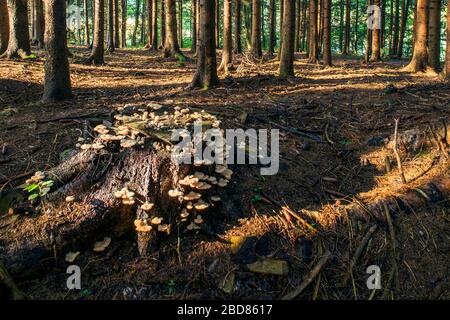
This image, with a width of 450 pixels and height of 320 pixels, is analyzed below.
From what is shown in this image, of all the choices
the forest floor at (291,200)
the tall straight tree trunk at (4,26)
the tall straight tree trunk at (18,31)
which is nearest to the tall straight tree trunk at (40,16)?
the tall straight tree trunk at (4,26)

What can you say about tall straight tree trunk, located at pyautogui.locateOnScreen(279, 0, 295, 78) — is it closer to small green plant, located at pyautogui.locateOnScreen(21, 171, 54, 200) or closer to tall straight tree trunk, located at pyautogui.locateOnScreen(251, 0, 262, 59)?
tall straight tree trunk, located at pyautogui.locateOnScreen(251, 0, 262, 59)

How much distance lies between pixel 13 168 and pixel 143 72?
31.4 ft

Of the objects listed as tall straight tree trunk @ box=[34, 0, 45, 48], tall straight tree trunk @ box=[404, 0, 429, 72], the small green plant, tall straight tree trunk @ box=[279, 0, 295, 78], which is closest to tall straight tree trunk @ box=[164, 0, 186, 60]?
tall straight tree trunk @ box=[34, 0, 45, 48]

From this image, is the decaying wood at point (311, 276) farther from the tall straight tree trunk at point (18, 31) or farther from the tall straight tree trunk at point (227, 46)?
the tall straight tree trunk at point (18, 31)

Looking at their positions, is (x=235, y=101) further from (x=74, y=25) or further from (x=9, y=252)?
(x=74, y=25)

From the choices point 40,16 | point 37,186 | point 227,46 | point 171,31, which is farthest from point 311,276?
point 40,16

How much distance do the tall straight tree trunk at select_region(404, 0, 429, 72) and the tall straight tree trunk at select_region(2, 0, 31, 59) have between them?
Result: 1317 cm

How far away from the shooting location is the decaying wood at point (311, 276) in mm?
3830

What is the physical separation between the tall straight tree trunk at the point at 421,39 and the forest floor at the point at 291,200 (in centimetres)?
468

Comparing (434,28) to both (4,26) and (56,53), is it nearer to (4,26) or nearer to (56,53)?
(56,53)

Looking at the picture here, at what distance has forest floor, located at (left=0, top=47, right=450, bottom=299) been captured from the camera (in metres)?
3.96

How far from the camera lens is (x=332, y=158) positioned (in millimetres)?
5957

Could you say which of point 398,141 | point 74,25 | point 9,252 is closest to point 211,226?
point 9,252

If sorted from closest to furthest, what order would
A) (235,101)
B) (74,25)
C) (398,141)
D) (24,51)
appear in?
(398,141) → (235,101) → (24,51) → (74,25)
